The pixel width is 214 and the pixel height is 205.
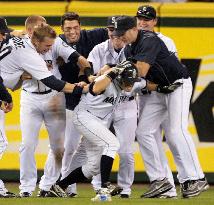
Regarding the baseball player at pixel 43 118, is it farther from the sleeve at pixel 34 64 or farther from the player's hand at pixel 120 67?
the player's hand at pixel 120 67

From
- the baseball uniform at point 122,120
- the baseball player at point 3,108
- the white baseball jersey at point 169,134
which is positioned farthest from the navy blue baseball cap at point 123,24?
the baseball player at point 3,108

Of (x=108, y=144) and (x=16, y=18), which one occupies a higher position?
(x=16, y=18)

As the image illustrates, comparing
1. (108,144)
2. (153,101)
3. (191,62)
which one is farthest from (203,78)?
(108,144)

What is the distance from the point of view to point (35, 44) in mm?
10016

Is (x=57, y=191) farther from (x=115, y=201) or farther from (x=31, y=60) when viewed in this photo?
(x=31, y=60)

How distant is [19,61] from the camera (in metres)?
9.98

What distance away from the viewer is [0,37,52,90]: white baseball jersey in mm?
9883

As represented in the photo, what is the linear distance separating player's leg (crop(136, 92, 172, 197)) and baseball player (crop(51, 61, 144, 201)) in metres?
0.36

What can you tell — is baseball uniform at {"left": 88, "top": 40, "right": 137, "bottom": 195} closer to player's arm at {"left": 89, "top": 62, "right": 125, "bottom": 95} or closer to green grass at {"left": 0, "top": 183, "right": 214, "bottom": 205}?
green grass at {"left": 0, "top": 183, "right": 214, "bottom": 205}

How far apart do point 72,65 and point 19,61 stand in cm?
87

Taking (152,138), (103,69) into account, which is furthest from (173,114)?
(103,69)

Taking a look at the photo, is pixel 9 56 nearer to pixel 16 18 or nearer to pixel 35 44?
pixel 35 44

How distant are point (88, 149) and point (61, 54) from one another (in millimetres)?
1051

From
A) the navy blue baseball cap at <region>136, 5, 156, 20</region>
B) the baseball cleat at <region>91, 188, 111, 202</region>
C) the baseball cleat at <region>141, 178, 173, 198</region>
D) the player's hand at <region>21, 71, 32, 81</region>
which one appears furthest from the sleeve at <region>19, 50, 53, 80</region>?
the baseball cleat at <region>141, 178, 173, 198</region>
